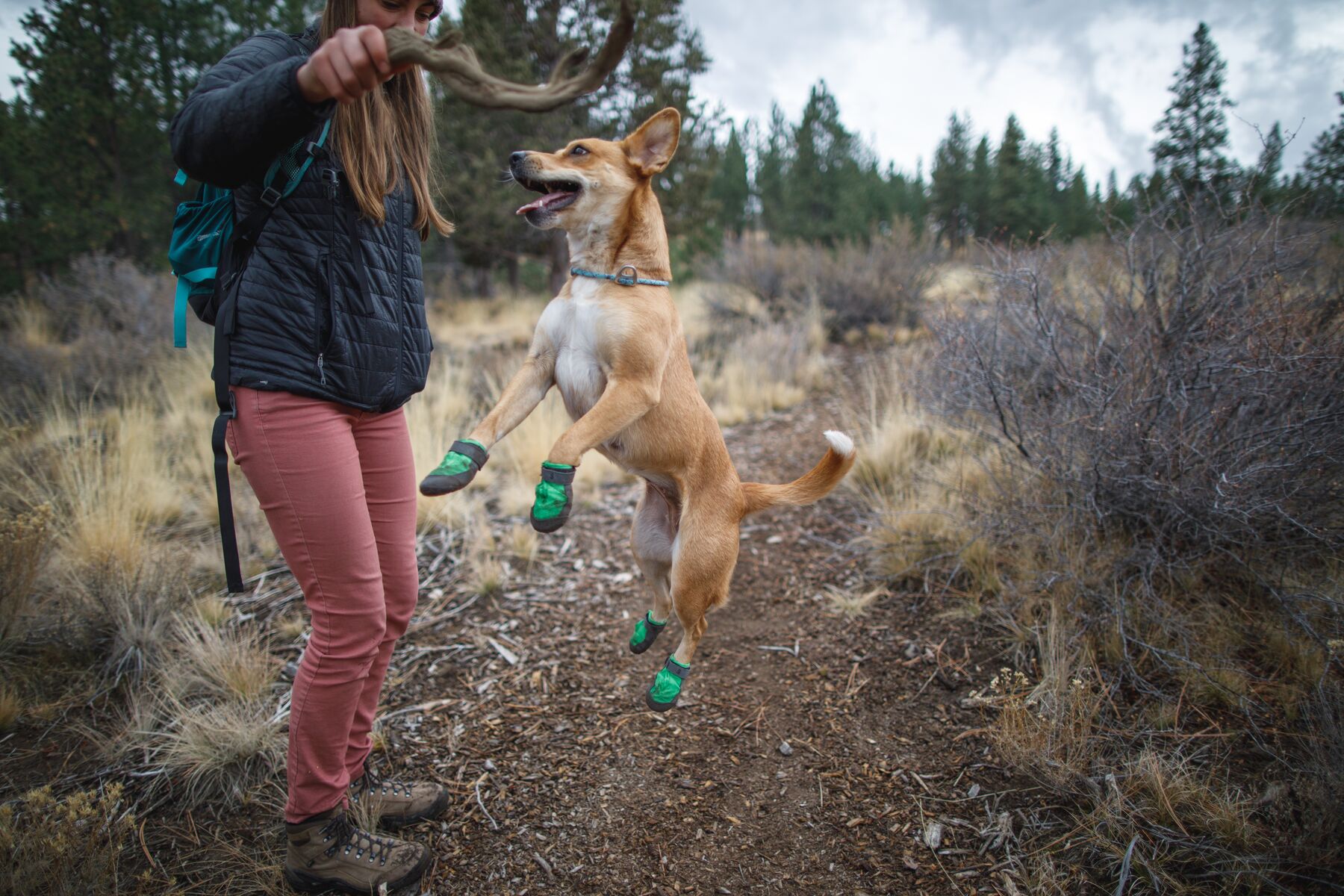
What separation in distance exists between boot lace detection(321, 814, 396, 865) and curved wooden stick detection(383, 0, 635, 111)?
198 cm

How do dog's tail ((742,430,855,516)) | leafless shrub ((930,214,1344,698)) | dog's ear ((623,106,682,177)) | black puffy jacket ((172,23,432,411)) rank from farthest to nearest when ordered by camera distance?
leafless shrub ((930,214,1344,698)) < dog's tail ((742,430,855,516)) < dog's ear ((623,106,682,177)) < black puffy jacket ((172,23,432,411))

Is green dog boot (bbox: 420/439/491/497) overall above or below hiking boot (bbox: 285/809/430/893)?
above

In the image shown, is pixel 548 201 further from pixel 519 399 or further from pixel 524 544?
pixel 524 544

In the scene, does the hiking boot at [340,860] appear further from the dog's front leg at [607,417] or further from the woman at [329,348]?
the dog's front leg at [607,417]

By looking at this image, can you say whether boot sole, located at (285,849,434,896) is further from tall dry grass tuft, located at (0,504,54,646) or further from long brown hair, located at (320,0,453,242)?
tall dry grass tuft, located at (0,504,54,646)

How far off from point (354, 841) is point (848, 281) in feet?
30.2

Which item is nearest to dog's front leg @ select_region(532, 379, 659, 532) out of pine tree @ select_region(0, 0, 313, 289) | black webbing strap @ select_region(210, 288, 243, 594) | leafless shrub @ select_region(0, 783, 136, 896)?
black webbing strap @ select_region(210, 288, 243, 594)

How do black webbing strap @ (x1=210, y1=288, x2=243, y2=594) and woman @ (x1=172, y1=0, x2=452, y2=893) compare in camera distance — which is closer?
woman @ (x1=172, y1=0, x2=452, y2=893)

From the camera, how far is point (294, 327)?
1433mm

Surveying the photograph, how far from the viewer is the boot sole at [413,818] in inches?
81.0

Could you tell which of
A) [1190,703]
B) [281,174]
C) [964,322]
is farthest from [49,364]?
[1190,703]

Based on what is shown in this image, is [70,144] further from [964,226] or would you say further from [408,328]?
[964,226]

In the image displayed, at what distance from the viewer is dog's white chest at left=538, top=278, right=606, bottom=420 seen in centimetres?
188

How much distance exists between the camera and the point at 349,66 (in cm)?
109
